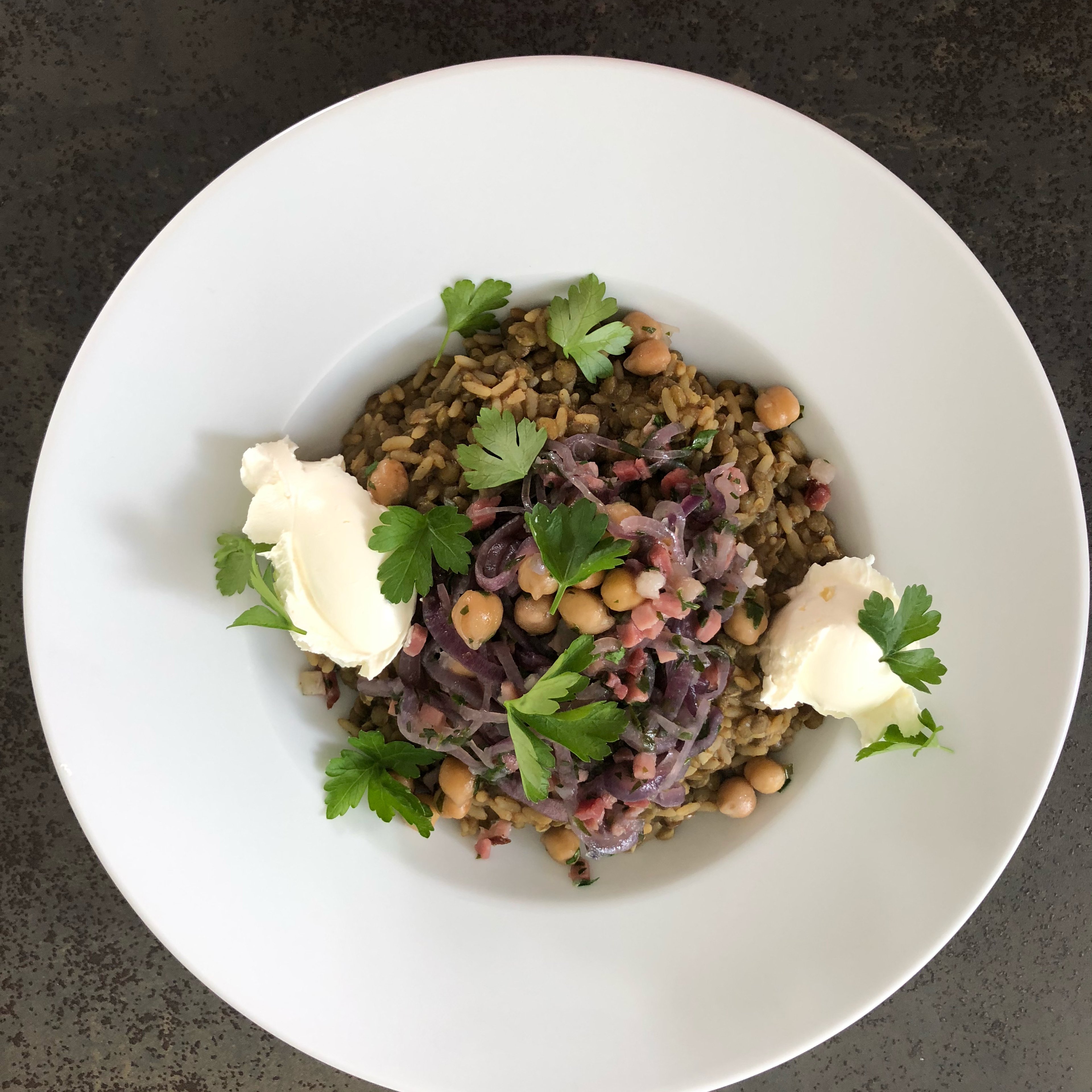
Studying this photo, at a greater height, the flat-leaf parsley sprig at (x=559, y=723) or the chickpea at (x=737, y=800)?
the flat-leaf parsley sprig at (x=559, y=723)

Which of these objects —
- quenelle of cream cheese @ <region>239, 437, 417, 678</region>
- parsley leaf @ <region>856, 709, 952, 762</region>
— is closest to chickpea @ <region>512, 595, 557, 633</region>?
quenelle of cream cheese @ <region>239, 437, 417, 678</region>

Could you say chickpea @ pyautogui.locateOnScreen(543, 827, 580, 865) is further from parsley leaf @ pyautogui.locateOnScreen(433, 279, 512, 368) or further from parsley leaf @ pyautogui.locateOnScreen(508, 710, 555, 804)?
parsley leaf @ pyautogui.locateOnScreen(433, 279, 512, 368)

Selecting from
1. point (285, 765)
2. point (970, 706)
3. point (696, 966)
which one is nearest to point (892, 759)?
point (970, 706)

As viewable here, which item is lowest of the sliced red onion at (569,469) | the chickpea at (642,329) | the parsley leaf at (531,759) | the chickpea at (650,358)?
the parsley leaf at (531,759)

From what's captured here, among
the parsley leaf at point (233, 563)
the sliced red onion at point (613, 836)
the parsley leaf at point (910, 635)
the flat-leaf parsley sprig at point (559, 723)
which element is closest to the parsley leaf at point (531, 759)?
the flat-leaf parsley sprig at point (559, 723)

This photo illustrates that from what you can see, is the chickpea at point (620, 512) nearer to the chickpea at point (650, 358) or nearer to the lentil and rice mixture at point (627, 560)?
the lentil and rice mixture at point (627, 560)

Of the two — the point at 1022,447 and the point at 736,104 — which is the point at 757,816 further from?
the point at 736,104
